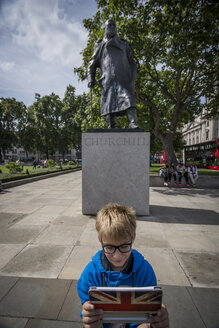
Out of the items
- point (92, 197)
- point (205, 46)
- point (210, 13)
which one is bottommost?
point (92, 197)

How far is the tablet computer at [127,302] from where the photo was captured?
2.74ft

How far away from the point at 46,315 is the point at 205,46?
12.2 m

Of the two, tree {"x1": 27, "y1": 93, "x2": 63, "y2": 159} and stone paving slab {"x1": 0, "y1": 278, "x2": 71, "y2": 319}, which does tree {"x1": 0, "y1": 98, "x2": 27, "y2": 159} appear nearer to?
tree {"x1": 27, "y1": 93, "x2": 63, "y2": 159}

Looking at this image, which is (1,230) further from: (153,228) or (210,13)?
(210,13)

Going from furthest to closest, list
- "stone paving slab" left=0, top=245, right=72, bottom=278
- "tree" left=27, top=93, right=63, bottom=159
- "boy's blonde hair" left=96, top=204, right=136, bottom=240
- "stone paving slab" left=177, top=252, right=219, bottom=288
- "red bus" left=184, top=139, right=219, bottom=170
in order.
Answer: "tree" left=27, top=93, right=63, bottom=159 < "red bus" left=184, top=139, right=219, bottom=170 < "stone paving slab" left=0, top=245, right=72, bottom=278 < "stone paving slab" left=177, top=252, right=219, bottom=288 < "boy's blonde hair" left=96, top=204, right=136, bottom=240

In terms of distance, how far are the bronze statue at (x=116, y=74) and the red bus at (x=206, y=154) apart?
737 inches

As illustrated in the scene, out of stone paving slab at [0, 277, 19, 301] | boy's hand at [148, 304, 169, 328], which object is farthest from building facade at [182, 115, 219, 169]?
boy's hand at [148, 304, 169, 328]

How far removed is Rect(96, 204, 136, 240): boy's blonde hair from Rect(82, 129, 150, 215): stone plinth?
3.65m

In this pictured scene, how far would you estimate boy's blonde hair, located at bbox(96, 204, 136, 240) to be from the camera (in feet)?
3.65

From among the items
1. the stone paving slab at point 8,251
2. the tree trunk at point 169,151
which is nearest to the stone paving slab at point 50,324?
the stone paving slab at point 8,251

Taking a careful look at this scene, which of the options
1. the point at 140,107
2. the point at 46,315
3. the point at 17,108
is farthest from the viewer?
the point at 17,108

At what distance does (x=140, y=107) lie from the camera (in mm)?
16375

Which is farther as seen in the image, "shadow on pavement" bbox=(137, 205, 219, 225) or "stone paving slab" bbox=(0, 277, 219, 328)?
"shadow on pavement" bbox=(137, 205, 219, 225)

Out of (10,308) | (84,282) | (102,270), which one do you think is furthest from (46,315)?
(102,270)
